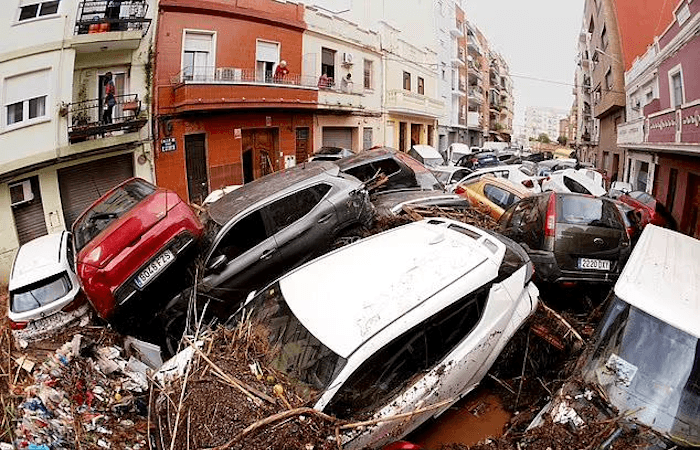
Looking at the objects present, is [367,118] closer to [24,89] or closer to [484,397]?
[24,89]

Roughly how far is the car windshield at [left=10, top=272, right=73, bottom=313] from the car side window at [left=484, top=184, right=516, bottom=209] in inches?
266

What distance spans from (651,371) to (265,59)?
11.3 m

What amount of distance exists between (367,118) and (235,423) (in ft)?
47.6

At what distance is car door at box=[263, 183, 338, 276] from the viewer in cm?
490

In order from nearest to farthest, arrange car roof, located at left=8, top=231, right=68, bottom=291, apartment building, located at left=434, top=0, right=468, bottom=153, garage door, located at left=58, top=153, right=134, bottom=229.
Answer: car roof, located at left=8, top=231, right=68, bottom=291
garage door, located at left=58, top=153, right=134, bottom=229
apartment building, located at left=434, top=0, right=468, bottom=153

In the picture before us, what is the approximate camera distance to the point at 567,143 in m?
73.4

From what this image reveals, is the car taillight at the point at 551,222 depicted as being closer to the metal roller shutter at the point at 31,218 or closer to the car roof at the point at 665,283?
the car roof at the point at 665,283

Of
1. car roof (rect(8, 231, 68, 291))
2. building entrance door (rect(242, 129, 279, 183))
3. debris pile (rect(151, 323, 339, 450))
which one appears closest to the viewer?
debris pile (rect(151, 323, 339, 450))

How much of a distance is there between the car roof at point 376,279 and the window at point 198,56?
792 centimetres

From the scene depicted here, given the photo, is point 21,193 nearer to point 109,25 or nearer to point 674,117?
point 109,25

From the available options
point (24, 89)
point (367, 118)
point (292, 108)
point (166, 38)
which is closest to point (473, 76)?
point (367, 118)

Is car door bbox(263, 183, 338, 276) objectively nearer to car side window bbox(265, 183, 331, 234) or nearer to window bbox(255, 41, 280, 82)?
car side window bbox(265, 183, 331, 234)

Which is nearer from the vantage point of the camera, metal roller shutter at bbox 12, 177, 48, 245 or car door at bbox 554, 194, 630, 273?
car door at bbox 554, 194, 630, 273

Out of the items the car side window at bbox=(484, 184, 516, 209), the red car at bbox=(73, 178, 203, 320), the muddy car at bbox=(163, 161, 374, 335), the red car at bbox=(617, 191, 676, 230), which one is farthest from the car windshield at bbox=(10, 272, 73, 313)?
the red car at bbox=(617, 191, 676, 230)
